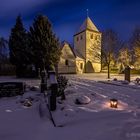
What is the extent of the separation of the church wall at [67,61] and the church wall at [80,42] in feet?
19.0

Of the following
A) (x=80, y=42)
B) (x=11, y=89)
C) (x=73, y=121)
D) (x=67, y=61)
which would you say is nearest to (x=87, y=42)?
(x=80, y=42)

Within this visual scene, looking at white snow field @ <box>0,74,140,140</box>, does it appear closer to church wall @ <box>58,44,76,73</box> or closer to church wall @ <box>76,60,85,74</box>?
church wall @ <box>58,44,76,73</box>

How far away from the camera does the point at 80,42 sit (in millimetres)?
59500

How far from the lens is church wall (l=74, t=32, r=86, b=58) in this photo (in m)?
57.4

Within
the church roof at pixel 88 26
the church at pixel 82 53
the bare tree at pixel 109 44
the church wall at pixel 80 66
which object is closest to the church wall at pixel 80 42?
the church at pixel 82 53

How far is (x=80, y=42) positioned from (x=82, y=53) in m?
3.71

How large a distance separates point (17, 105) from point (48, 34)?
19.3 metres

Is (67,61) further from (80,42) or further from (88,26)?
(88,26)

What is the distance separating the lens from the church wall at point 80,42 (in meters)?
57.4

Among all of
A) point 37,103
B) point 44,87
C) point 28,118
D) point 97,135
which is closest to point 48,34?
point 44,87

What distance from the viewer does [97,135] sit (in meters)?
8.11

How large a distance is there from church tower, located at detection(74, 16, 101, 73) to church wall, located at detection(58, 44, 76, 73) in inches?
171

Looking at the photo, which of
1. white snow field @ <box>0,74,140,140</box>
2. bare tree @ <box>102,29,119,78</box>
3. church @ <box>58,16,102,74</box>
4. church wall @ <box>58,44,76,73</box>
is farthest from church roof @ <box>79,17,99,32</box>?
white snow field @ <box>0,74,140,140</box>

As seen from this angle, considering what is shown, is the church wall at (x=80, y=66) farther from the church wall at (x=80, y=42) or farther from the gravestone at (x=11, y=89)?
the gravestone at (x=11, y=89)
